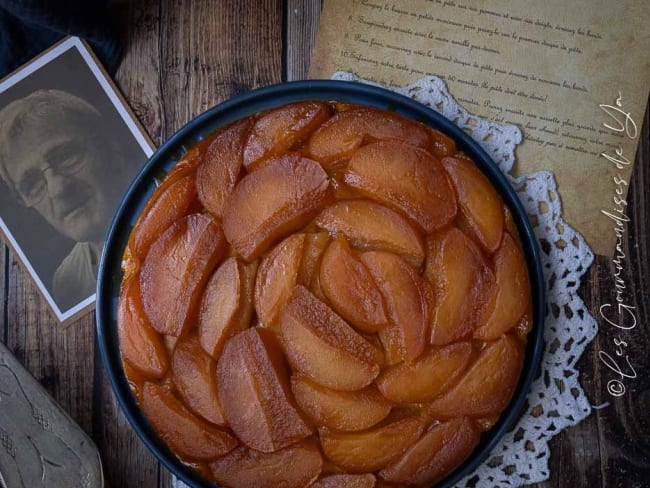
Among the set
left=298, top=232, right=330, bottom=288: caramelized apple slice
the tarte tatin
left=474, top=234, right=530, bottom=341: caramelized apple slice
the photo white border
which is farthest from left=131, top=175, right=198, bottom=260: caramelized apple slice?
left=474, top=234, right=530, bottom=341: caramelized apple slice

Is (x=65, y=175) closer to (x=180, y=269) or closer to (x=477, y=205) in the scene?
(x=180, y=269)

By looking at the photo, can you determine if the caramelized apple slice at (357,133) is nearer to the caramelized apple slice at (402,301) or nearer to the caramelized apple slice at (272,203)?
the caramelized apple slice at (272,203)

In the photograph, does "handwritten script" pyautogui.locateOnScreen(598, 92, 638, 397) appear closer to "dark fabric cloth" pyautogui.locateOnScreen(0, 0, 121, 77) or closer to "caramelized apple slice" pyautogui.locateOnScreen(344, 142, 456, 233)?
"caramelized apple slice" pyautogui.locateOnScreen(344, 142, 456, 233)

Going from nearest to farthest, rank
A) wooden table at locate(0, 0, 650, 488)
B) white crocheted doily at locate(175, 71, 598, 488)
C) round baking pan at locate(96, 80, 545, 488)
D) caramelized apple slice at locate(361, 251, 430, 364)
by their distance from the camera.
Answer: caramelized apple slice at locate(361, 251, 430, 364)
round baking pan at locate(96, 80, 545, 488)
white crocheted doily at locate(175, 71, 598, 488)
wooden table at locate(0, 0, 650, 488)

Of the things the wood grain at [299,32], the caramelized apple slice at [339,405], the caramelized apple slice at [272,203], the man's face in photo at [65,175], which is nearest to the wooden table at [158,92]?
the wood grain at [299,32]

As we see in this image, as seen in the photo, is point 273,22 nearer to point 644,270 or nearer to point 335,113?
point 335,113

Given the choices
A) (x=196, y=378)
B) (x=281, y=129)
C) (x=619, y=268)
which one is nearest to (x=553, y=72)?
(x=619, y=268)
